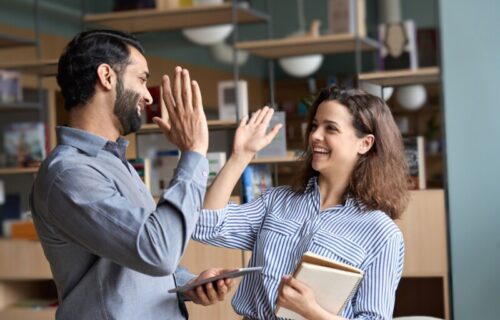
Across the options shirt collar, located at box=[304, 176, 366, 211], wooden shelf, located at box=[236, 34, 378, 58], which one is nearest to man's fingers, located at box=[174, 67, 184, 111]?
shirt collar, located at box=[304, 176, 366, 211]

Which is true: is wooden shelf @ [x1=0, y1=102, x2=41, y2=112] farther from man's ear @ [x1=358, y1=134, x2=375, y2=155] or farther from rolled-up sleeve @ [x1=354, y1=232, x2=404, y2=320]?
rolled-up sleeve @ [x1=354, y1=232, x2=404, y2=320]

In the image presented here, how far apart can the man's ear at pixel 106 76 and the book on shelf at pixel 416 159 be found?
1968 mm

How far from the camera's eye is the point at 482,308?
303cm

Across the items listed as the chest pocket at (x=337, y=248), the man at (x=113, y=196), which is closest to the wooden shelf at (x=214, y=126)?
the chest pocket at (x=337, y=248)

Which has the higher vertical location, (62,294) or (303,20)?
(303,20)

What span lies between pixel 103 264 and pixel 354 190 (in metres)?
0.64

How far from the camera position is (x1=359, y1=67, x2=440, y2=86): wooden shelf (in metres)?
2.99

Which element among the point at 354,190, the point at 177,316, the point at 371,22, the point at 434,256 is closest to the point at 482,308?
the point at 434,256

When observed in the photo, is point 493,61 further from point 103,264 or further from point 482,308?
point 103,264

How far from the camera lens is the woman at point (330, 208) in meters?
1.56

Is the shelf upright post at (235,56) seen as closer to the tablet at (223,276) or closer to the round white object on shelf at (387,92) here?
the round white object on shelf at (387,92)

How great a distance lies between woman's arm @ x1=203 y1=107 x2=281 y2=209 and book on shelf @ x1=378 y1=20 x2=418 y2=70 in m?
1.97

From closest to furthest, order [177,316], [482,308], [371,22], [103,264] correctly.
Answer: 1. [103,264]
2. [177,316]
3. [482,308]
4. [371,22]

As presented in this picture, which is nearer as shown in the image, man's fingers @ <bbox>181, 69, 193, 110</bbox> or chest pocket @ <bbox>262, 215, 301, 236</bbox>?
man's fingers @ <bbox>181, 69, 193, 110</bbox>
